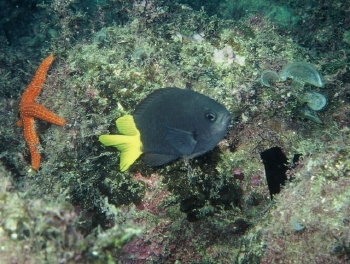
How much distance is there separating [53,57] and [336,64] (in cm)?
465

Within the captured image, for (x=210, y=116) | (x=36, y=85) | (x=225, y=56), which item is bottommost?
A: (x=36, y=85)

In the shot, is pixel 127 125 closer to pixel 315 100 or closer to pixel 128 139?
pixel 128 139

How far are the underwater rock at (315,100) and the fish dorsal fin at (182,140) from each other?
2.28 m

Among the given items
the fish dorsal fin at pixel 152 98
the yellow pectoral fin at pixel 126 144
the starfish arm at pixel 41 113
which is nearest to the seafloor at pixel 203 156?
the starfish arm at pixel 41 113

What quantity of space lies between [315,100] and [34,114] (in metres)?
4.01

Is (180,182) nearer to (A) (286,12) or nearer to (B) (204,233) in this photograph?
(B) (204,233)

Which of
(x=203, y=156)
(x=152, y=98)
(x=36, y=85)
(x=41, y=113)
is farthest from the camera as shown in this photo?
(x=36, y=85)

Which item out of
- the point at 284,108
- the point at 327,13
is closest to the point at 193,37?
the point at 284,108

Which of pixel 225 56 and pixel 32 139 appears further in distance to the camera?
pixel 225 56

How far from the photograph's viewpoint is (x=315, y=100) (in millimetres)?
3684

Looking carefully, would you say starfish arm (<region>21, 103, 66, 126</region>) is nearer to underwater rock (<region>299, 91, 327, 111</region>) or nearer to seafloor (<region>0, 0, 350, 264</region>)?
seafloor (<region>0, 0, 350, 264</region>)

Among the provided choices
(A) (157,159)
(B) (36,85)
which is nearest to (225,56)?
(A) (157,159)

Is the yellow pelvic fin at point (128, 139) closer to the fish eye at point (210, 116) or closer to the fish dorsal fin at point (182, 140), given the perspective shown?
the fish dorsal fin at point (182, 140)

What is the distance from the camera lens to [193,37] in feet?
13.9
